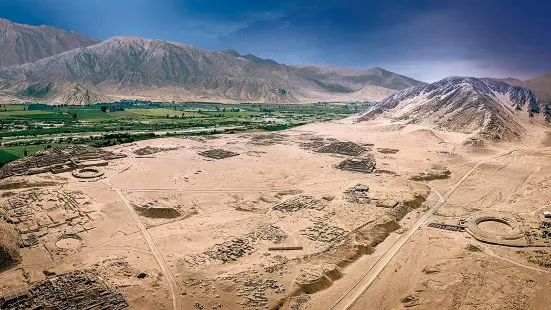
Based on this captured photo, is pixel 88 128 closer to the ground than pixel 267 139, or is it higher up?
closer to the ground

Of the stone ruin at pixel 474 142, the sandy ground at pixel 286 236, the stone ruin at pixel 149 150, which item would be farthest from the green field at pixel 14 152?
the stone ruin at pixel 474 142

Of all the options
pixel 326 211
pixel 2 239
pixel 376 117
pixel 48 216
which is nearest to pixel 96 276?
pixel 2 239

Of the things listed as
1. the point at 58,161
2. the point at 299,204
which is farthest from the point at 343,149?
the point at 58,161

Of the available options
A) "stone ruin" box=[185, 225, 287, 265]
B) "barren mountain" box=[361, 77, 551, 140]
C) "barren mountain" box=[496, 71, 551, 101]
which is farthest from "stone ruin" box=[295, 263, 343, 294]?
"barren mountain" box=[496, 71, 551, 101]

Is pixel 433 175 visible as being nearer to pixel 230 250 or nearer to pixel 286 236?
pixel 286 236

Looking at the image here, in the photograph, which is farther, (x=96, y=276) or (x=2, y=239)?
(x=2, y=239)

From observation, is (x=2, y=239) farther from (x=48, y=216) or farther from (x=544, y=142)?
(x=544, y=142)
